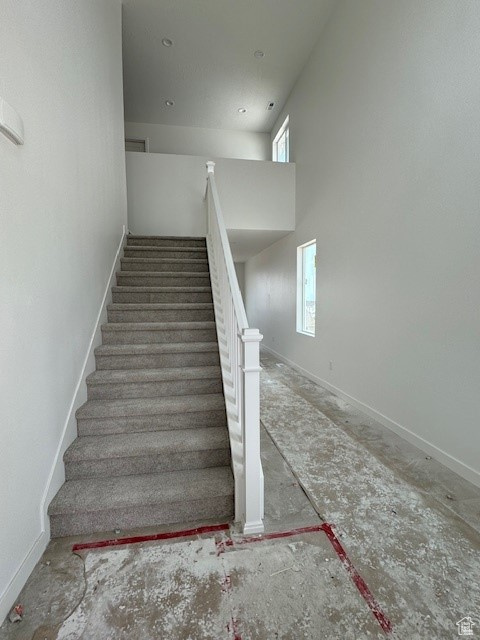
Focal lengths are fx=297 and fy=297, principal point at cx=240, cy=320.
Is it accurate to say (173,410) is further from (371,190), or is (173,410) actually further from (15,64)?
(371,190)

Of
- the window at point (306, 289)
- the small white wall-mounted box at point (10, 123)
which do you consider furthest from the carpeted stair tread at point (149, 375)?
Result: the window at point (306, 289)

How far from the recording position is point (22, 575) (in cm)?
128

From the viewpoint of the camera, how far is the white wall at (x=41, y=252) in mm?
1271

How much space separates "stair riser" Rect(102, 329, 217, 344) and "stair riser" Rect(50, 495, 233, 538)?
135cm

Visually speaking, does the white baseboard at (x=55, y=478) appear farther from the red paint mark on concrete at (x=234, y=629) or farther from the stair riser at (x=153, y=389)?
the red paint mark on concrete at (x=234, y=629)

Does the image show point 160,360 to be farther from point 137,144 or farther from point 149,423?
point 137,144

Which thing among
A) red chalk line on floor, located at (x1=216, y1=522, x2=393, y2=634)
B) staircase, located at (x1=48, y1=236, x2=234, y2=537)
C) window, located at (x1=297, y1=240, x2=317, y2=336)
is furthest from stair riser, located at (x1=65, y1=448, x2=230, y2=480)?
window, located at (x1=297, y1=240, x2=317, y2=336)

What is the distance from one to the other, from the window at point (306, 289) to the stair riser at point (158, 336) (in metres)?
2.39

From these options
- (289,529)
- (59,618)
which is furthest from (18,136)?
(289,529)

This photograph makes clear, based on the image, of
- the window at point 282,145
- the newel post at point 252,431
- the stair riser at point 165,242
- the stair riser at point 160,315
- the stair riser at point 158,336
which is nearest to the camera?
the newel post at point 252,431

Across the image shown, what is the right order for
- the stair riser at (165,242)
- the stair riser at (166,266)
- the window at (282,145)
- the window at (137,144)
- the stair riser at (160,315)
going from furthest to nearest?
the window at (137,144), the window at (282,145), the stair riser at (165,242), the stair riser at (166,266), the stair riser at (160,315)

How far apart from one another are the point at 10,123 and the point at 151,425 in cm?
179

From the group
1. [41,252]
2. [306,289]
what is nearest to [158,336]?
[41,252]

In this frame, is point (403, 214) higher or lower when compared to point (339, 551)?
higher
